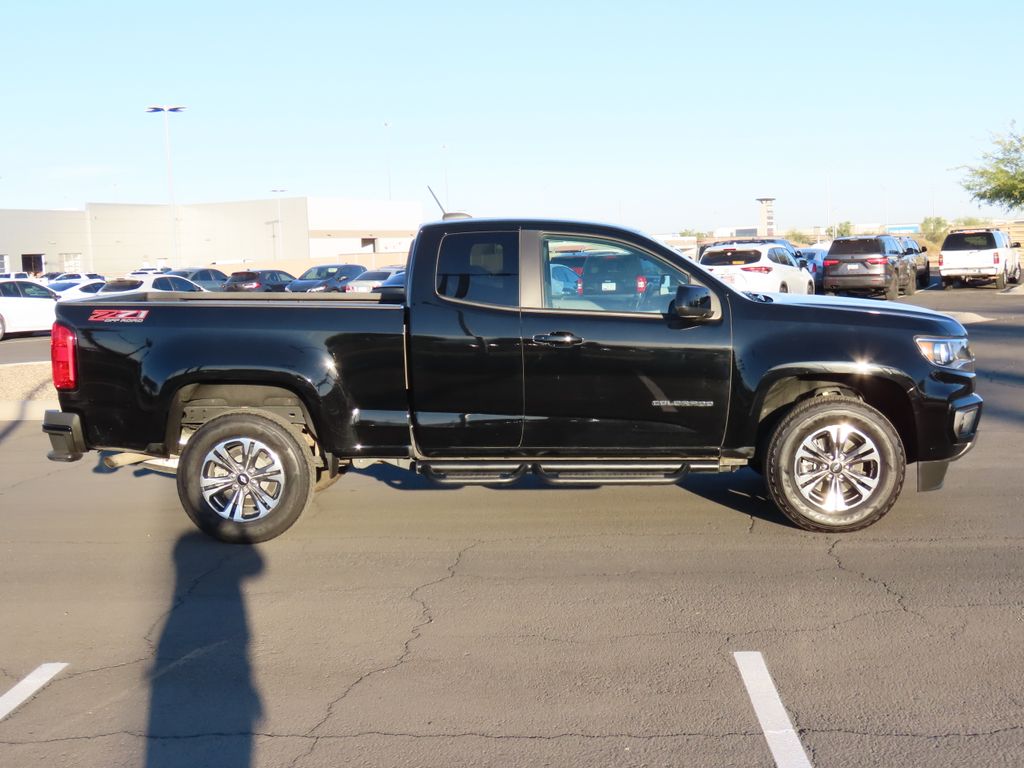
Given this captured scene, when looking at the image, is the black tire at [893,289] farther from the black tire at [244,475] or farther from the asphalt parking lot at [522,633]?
the black tire at [244,475]

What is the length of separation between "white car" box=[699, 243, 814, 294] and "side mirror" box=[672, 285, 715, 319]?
1618 centimetres

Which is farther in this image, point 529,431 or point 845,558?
point 529,431

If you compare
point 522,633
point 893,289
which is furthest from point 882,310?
point 893,289

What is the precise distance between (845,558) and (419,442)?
2.75 m

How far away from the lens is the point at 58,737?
430 cm

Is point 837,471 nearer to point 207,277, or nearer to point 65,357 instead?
point 65,357

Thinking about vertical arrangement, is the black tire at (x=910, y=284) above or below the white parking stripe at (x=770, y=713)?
above

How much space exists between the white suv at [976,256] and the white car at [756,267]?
9.60 metres

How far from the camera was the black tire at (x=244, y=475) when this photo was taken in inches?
272

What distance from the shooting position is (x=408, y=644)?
5.23 m

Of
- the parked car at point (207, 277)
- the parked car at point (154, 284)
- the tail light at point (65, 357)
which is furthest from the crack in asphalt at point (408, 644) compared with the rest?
A: the parked car at point (207, 277)

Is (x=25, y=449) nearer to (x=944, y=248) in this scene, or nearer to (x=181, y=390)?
(x=181, y=390)

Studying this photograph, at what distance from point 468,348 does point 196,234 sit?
88547 millimetres

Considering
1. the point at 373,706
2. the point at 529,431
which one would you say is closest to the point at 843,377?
the point at 529,431
